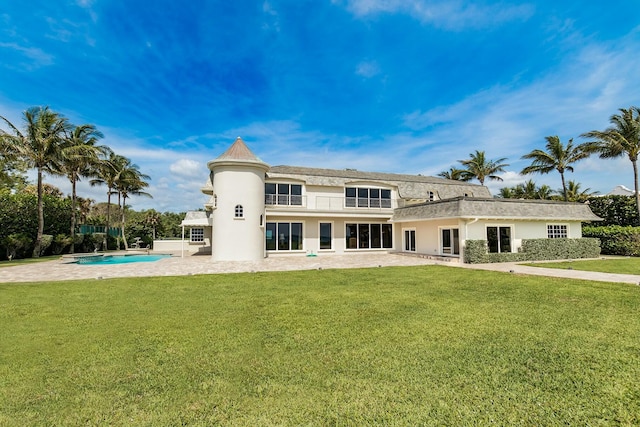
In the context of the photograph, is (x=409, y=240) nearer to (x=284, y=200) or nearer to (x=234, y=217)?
(x=284, y=200)

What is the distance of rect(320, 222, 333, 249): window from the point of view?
76.0 feet

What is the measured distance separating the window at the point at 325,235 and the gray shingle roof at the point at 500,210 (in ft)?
18.9

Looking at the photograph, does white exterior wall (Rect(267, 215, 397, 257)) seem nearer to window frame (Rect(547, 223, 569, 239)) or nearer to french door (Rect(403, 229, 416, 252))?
french door (Rect(403, 229, 416, 252))

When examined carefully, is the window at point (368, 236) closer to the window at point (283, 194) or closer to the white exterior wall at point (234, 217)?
the window at point (283, 194)

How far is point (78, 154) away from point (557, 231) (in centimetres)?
3521

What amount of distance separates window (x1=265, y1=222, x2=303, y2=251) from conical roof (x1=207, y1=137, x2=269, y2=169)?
4.59 meters

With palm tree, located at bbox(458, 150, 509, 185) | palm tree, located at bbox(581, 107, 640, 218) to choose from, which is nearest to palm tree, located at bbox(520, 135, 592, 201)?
→ palm tree, located at bbox(581, 107, 640, 218)

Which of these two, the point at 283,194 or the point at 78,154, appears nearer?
the point at 283,194

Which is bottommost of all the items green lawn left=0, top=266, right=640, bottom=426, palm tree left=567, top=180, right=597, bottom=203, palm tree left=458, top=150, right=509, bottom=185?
green lawn left=0, top=266, right=640, bottom=426

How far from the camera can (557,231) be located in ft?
66.4

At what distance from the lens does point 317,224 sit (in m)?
23.0

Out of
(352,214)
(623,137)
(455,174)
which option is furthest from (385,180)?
(455,174)

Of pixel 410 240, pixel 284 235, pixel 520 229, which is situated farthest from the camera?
pixel 410 240

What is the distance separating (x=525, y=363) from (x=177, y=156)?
2772 cm
